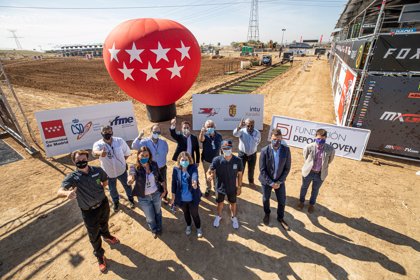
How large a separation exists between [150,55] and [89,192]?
5.72 m

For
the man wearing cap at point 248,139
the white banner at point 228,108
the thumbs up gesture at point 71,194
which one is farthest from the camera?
the white banner at point 228,108

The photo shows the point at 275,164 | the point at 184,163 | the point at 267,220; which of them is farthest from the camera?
the point at 267,220

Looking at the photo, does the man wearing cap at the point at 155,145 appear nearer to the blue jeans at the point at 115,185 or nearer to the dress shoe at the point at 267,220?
the blue jeans at the point at 115,185

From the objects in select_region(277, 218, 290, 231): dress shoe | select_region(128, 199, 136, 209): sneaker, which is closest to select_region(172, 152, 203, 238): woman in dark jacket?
select_region(128, 199, 136, 209): sneaker

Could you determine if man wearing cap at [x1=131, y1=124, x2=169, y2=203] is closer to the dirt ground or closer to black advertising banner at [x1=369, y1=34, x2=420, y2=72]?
the dirt ground

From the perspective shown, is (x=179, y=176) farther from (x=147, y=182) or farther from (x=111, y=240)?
(x=111, y=240)

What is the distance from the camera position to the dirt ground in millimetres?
4059

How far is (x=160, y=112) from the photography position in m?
10.5

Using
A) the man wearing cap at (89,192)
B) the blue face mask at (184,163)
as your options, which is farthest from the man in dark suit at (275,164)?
the man wearing cap at (89,192)

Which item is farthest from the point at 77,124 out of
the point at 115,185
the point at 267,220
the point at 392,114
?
the point at 392,114

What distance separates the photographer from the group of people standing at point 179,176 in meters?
3.72

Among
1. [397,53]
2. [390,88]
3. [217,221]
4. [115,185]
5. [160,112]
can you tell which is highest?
[397,53]

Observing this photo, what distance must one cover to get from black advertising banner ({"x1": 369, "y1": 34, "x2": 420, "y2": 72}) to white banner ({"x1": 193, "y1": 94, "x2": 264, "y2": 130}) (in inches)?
169

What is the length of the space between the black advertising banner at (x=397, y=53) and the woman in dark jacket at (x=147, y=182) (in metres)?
8.04
